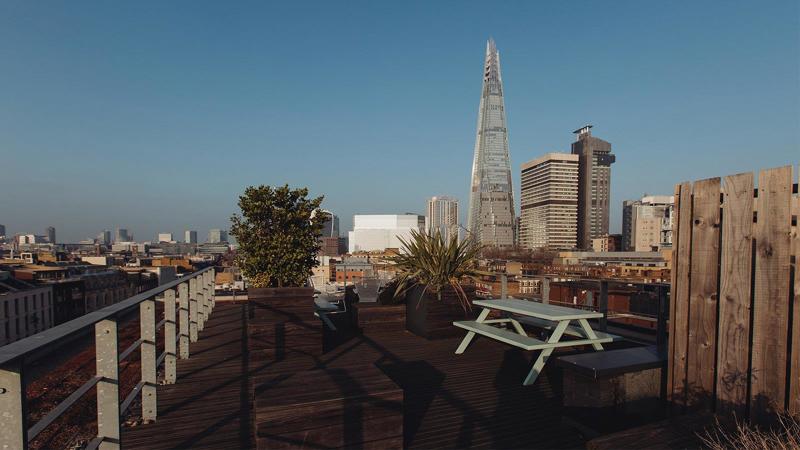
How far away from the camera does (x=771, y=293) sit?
2.00 metres

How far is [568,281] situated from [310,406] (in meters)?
3.78

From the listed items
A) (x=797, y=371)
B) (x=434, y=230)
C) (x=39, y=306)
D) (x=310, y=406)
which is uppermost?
(x=434, y=230)

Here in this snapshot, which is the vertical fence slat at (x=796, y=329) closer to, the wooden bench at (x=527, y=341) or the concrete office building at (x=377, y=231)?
the wooden bench at (x=527, y=341)

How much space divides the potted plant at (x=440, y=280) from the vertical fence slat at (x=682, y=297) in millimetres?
2661

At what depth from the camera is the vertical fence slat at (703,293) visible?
7.45ft

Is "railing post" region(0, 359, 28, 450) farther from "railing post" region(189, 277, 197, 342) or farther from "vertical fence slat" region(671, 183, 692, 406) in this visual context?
"railing post" region(189, 277, 197, 342)

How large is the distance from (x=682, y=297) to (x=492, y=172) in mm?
101547

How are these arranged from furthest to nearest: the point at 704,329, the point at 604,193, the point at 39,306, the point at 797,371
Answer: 1. the point at 604,193
2. the point at 39,306
3. the point at 704,329
4. the point at 797,371

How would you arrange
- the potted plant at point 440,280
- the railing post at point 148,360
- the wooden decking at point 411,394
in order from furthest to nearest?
the potted plant at point 440,280
the railing post at point 148,360
the wooden decking at point 411,394

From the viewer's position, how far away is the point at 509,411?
2.81 metres

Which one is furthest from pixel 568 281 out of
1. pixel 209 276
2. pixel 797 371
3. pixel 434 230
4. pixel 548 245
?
pixel 548 245

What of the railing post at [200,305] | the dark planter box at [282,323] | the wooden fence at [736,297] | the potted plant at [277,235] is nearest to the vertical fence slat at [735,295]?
the wooden fence at [736,297]

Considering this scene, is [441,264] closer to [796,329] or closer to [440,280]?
[440,280]

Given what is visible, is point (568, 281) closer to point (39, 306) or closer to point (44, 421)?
point (44, 421)
